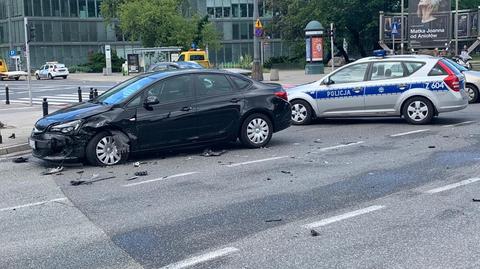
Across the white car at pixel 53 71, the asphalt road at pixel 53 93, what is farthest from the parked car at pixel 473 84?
the white car at pixel 53 71

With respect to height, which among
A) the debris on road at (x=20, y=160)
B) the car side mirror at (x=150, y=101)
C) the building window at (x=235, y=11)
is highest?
the building window at (x=235, y=11)

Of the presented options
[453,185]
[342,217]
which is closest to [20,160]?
[342,217]

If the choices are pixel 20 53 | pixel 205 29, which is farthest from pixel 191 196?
pixel 20 53

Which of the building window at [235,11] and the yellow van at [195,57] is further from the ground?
the building window at [235,11]

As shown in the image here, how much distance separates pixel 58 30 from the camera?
236ft

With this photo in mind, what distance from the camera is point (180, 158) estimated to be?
10.6 m

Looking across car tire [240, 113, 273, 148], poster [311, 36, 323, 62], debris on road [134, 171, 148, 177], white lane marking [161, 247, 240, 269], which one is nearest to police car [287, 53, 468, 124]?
car tire [240, 113, 273, 148]

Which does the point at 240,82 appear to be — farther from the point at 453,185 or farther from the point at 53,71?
the point at 53,71

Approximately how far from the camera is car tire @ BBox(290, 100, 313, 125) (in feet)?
47.4

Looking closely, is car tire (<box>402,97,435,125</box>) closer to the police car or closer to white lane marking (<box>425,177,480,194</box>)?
the police car

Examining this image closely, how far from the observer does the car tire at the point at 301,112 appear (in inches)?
568

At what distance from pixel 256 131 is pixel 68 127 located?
3414mm

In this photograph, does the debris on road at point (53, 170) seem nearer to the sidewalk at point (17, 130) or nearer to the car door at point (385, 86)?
the sidewalk at point (17, 130)

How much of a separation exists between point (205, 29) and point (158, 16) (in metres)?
7.34
